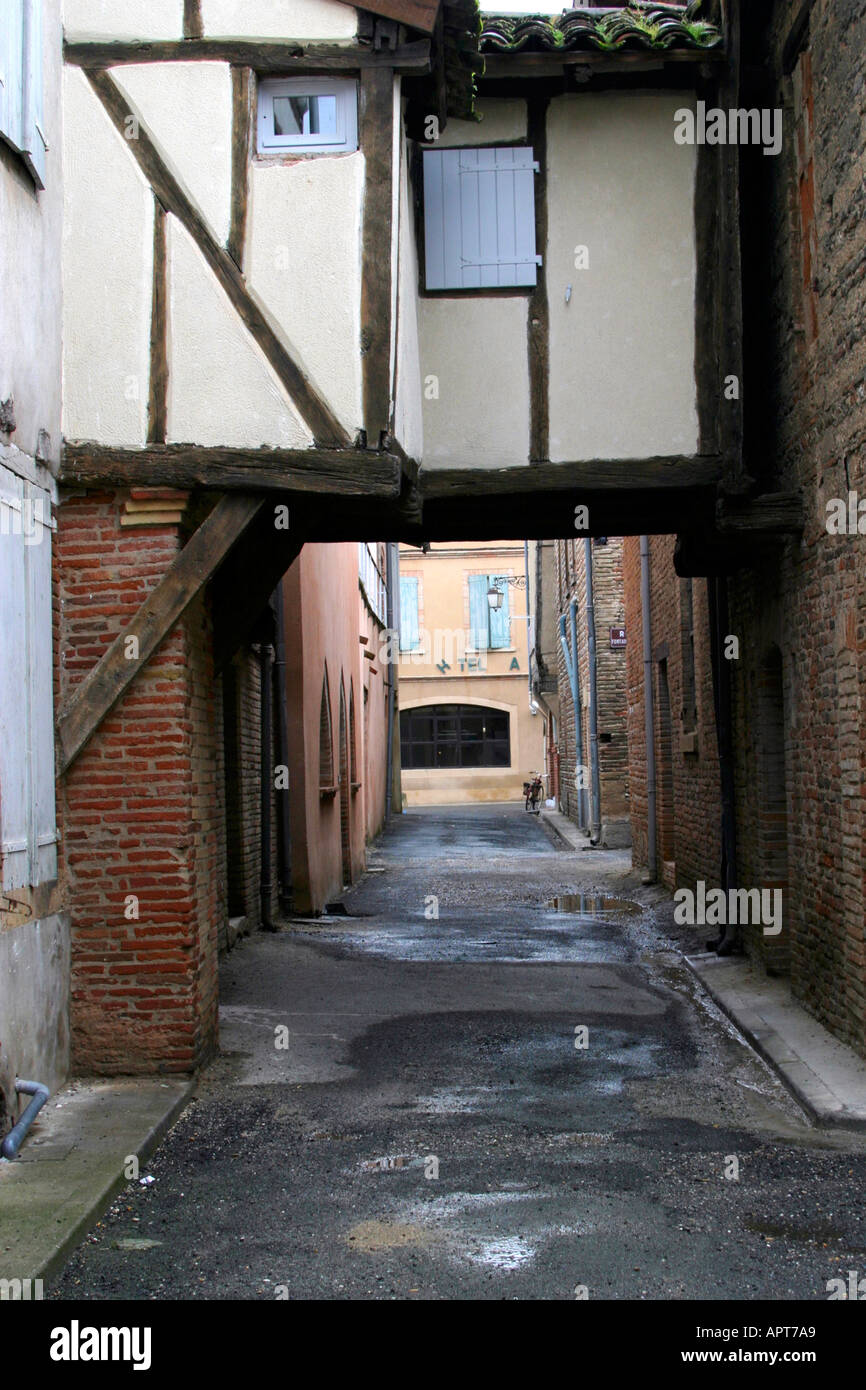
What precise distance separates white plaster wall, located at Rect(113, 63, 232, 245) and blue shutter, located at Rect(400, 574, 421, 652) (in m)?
31.8

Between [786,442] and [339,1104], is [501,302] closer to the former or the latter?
[786,442]

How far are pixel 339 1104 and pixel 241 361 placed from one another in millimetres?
3769

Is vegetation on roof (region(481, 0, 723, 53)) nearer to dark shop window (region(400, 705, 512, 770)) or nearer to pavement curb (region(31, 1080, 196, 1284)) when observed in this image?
pavement curb (region(31, 1080, 196, 1284))

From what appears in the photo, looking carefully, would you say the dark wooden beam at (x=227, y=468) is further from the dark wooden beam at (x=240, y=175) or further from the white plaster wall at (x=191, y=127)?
the white plaster wall at (x=191, y=127)

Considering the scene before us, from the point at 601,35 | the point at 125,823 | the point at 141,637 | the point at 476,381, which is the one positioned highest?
the point at 601,35

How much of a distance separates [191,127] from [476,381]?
227 centimetres

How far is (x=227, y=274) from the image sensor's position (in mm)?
6867

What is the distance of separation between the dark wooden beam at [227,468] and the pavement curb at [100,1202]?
3.03 meters

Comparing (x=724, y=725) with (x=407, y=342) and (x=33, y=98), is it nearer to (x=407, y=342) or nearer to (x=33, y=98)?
(x=407, y=342)

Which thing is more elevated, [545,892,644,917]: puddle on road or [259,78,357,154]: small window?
[259,78,357,154]: small window

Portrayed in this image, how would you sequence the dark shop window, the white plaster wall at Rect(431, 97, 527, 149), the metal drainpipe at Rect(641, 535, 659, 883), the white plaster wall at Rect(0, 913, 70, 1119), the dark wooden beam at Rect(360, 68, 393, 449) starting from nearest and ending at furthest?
1. the white plaster wall at Rect(0, 913, 70, 1119)
2. the dark wooden beam at Rect(360, 68, 393, 449)
3. the white plaster wall at Rect(431, 97, 527, 149)
4. the metal drainpipe at Rect(641, 535, 659, 883)
5. the dark shop window

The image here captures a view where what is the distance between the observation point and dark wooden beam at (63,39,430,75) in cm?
691

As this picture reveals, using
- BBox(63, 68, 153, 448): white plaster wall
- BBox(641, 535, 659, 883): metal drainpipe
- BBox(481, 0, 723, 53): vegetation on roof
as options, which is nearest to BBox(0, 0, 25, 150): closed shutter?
BBox(63, 68, 153, 448): white plaster wall

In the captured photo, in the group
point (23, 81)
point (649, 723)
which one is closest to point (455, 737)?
point (649, 723)
